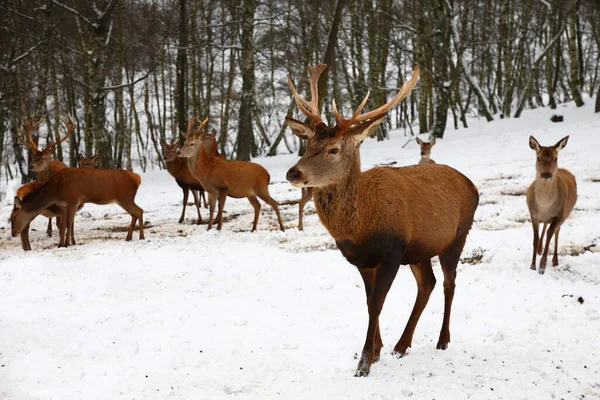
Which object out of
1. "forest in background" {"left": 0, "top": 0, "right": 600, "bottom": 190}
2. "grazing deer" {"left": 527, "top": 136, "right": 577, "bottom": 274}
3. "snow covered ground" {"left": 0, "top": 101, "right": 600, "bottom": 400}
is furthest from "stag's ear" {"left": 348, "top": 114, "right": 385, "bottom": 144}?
"forest in background" {"left": 0, "top": 0, "right": 600, "bottom": 190}

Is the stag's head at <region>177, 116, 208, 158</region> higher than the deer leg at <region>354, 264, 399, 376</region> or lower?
higher

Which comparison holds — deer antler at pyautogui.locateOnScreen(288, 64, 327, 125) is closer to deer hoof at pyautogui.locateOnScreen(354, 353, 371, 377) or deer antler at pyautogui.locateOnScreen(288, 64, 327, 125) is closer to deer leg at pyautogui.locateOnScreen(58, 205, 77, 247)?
deer hoof at pyautogui.locateOnScreen(354, 353, 371, 377)

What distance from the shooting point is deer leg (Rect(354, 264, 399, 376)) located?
4094mm

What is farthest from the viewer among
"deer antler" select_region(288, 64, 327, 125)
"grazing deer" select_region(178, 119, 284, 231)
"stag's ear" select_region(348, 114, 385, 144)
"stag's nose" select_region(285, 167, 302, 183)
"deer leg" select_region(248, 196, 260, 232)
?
"grazing deer" select_region(178, 119, 284, 231)

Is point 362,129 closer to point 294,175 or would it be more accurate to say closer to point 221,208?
point 294,175

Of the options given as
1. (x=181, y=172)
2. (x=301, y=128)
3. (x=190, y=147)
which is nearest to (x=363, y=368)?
(x=301, y=128)

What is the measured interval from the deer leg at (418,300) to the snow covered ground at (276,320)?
0.15 m

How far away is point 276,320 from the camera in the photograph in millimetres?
5402

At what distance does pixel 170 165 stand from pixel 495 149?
33.2 feet

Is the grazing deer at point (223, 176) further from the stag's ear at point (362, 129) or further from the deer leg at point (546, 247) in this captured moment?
the stag's ear at point (362, 129)

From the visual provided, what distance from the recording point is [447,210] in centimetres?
458

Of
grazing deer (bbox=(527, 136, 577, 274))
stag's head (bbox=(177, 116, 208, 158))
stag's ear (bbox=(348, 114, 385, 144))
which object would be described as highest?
stag's ear (bbox=(348, 114, 385, 144))

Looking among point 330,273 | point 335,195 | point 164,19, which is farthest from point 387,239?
point 164,19

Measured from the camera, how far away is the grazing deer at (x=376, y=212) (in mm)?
4094
